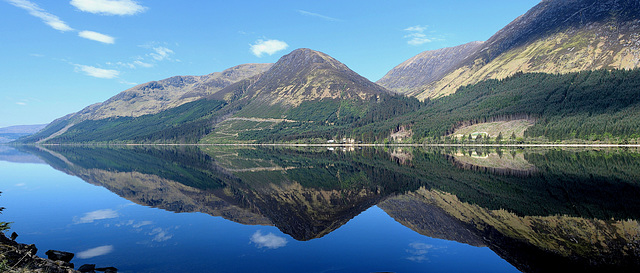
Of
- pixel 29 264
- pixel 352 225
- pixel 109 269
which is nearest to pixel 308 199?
pixel 352 225

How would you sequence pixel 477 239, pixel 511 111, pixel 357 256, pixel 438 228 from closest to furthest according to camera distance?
pixel 357 256 → pixel 477 239 → pixel 438 228 → pixel 511 111

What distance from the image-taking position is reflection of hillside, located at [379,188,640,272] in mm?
17078

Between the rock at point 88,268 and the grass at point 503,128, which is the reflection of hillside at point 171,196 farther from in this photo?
the grass at point 503,128

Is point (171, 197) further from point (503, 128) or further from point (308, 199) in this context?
point (503, 128)

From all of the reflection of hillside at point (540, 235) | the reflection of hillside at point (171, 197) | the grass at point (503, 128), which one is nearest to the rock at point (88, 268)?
the reflection of hillside at point (171, 197)

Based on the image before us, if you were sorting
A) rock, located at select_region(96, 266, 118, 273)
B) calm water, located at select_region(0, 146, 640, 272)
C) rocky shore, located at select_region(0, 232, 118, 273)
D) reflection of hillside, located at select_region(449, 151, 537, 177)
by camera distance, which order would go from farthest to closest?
1. reflection of hillside, located at select_region(449, 151, 537, 177)
2. calm water, located at select_region(0, 146, 640, 272)
3. rock, located at select_region(96, 266, 118, 273)
4. rocky shore, located at select_region(0, 232, 118, 273)

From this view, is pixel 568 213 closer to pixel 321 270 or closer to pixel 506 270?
pixel 506 270

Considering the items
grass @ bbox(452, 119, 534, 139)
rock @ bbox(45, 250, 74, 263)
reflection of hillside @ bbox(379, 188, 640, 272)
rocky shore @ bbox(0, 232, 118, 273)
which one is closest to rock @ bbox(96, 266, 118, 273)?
rocky shore @ bbox(0, 232, 118, 273)

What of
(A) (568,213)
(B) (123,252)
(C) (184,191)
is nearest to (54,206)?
(C) (184,191)

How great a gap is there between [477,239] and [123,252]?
21.9 metres

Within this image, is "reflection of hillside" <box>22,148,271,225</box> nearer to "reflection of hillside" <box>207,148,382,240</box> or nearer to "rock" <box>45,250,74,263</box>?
"reflection of hillside" <box>207,148,382,240</box>

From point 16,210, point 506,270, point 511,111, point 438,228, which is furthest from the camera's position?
point 511,111

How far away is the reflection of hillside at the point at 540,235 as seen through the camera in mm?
17078

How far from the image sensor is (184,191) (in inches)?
1839
